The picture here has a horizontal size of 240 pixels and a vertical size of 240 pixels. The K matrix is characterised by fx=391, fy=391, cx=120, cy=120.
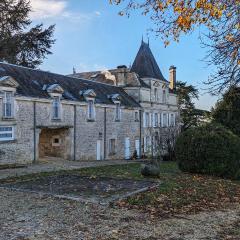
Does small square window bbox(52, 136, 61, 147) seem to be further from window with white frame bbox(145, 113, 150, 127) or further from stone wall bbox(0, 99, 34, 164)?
window with white frame bbox(145, 113, 150, 127)

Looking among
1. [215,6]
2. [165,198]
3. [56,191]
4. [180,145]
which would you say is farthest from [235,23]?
[180,145]

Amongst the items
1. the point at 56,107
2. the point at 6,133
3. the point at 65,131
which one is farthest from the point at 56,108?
the point at 6,133

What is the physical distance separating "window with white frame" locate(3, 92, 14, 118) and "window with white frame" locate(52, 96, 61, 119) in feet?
12.6

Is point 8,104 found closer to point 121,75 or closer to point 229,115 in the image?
point 229,115

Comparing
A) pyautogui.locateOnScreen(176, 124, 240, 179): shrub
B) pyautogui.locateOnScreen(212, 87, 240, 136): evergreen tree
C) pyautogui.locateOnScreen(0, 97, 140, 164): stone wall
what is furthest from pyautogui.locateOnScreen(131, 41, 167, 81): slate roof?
pyautogui.locateOnScreen(176, 124, 240, 179): shrub

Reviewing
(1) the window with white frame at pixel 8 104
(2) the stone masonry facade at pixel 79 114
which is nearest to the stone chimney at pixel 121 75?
(2) the stone masonry facade at pixel 79 114

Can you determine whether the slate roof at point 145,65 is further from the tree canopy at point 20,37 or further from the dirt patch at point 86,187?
the dirt patch at point 86,187

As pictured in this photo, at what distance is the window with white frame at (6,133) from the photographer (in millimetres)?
22391

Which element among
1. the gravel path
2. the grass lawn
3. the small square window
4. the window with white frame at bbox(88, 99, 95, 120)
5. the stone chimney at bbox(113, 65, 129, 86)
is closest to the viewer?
the gravel path

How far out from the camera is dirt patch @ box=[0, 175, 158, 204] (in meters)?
10.2

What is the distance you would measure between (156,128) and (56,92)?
58.1 ft

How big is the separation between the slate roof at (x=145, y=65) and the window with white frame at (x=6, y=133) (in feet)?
72.3

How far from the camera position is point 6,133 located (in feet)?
74.6

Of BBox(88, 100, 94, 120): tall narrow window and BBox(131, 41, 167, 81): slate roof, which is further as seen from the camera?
BBox(131, 41, 167, 81): slate roof
